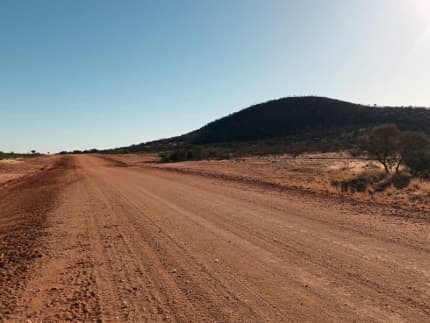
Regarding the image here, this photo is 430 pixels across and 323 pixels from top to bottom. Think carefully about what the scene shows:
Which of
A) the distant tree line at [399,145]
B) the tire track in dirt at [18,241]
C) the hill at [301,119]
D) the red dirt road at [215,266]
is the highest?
the hill at [301,119]

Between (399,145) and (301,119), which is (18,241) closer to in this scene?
(399,145)

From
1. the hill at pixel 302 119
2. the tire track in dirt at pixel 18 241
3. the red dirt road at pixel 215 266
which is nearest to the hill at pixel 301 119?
Result: the hill at pixel 302 119

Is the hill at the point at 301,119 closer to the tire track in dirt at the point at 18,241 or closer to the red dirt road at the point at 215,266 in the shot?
the tire track in dirt at the point at 18,241

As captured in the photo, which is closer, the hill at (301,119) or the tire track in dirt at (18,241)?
the tire track in dirt at (18,241)

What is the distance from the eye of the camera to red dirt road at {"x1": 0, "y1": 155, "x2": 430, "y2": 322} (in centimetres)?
495

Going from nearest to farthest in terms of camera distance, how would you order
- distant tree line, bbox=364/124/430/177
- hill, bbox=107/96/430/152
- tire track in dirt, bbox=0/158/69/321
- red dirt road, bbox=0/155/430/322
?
red dirt road, bbox=0/155/430/322 < tire track in dirt, bbox=0/158/69/321 < distant tree line, bbox=364/124/430/177 < hill, bbox=107/96/430/152

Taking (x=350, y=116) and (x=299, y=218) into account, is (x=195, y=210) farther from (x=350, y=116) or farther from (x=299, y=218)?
(x=350, y=116)

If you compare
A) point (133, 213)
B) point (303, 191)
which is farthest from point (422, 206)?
point (133, 213)

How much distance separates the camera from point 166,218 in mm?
11055

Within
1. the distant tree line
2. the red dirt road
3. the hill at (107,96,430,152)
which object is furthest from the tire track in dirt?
the hill at (107,96,430,152)

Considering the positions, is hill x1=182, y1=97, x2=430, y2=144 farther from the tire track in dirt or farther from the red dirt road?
the tire track in dirt

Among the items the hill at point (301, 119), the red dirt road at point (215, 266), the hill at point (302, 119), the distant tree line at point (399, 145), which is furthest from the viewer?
the hill at point (302, 119)

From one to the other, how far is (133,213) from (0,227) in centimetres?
374

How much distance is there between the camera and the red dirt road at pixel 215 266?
4953 mm
